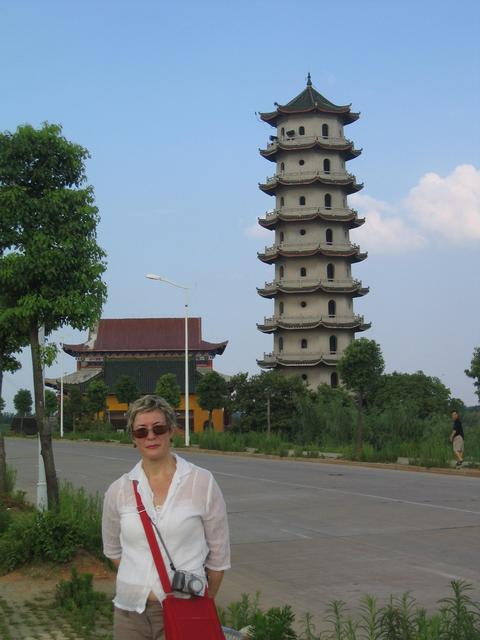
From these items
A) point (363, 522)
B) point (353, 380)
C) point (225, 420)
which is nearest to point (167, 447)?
point (363, 522)

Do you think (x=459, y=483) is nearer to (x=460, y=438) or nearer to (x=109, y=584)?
(x=460, y=438)

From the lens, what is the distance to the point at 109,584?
8.95 meters

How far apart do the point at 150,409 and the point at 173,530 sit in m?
0.56

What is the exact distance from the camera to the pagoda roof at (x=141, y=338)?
86250 millimetres

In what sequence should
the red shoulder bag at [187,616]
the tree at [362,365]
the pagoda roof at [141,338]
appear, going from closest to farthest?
the red shoulder bag at [187,616]
the tree at [362,365]
the pagoda roof at [141,338]

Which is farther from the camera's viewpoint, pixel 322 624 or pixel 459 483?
pixel 459 483

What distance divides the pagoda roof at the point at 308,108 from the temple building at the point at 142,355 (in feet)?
68.2

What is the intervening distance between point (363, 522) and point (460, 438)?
11.9 meters

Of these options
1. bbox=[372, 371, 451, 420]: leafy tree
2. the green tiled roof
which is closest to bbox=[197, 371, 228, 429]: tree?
bbox=[372, 371, 451, 420]: leafy tree

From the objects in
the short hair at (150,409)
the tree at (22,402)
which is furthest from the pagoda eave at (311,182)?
the short hair at (150,409)

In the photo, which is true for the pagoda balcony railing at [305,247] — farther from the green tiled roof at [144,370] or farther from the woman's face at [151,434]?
the woman's face at [151,434]

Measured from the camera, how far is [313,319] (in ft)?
239

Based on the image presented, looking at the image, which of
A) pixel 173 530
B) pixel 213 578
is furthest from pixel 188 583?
pixel 213 578

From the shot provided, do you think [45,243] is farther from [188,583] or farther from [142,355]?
[142,355]
